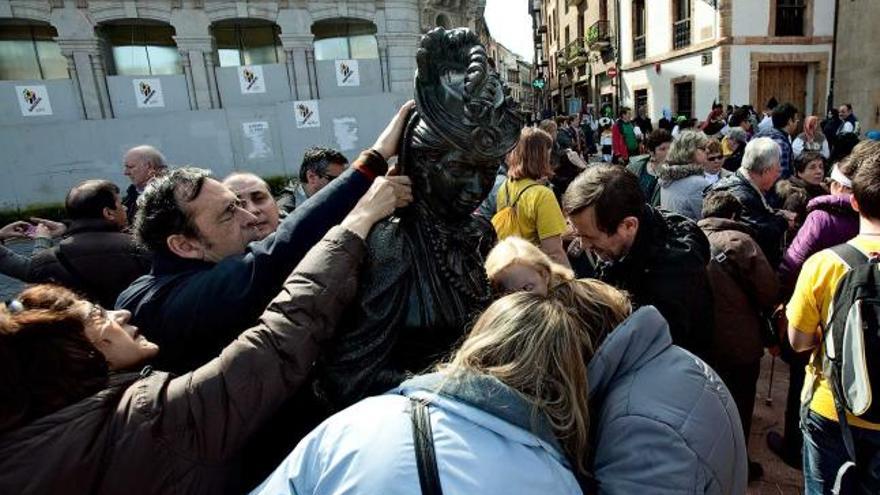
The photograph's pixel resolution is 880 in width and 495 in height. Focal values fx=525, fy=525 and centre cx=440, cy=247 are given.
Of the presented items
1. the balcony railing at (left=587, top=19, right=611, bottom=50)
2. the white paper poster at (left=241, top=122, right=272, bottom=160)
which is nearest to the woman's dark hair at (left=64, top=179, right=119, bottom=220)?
the white paper poster at (left=241, top=122, right=272, bottom=160)

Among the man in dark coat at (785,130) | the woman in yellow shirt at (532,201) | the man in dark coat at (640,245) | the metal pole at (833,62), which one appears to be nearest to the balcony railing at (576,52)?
the metal pole at (833,62)

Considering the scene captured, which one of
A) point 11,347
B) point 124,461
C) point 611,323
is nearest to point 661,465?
point 611,323

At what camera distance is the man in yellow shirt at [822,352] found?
1.97 meters

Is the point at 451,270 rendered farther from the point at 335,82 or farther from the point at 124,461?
the point at 335,82

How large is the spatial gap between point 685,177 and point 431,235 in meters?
3.01

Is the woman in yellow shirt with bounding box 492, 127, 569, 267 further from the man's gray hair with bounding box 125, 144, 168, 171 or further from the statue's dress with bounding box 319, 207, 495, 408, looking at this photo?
the man's gray hair with bounding box 125, 144, 168, 171

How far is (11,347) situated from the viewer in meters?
1.04

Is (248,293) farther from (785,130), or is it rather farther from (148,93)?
(148,93)

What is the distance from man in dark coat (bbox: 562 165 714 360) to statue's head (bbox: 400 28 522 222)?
0.84 metres

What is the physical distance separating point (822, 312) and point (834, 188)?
1.19 meters

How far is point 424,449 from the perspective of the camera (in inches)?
35.7

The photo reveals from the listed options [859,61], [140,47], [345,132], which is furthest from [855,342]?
[140,47]

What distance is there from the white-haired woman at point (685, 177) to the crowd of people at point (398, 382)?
4.39 ft

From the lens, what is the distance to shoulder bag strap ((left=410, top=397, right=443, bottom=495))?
2.88 feet
